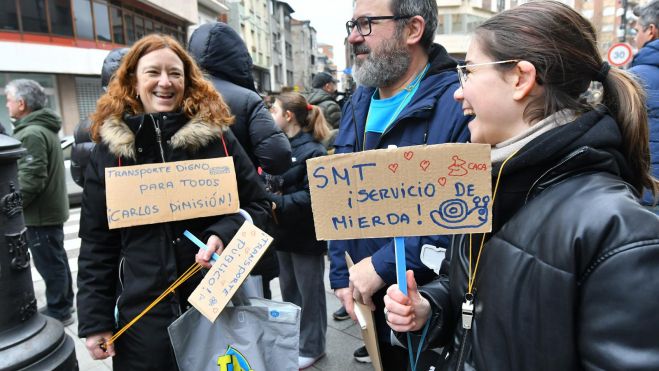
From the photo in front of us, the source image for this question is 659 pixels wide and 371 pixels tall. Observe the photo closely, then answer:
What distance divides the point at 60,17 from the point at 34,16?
1029 mm

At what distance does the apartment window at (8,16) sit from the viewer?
606 inches

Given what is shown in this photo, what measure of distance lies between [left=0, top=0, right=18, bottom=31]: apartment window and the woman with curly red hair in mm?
17661

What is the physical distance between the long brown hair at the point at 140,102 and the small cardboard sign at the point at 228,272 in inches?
24.1

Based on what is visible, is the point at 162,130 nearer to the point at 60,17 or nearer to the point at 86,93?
the point at 60,17

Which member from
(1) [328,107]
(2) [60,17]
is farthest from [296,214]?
(2) [60,17]

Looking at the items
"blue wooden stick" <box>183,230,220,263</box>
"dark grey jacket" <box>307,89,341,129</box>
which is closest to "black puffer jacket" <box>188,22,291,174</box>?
"blue wooden stick" <box>183,230,220,263</box>

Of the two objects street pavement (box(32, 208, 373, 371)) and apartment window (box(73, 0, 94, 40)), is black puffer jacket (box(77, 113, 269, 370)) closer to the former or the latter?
street pavement (box(32, 208, 373, 371))

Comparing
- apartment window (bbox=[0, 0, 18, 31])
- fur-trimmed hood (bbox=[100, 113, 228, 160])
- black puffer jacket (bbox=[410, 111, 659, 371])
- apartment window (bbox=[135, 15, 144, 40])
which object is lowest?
black puffer jacket (bbox=[410, 111, 659, 371])

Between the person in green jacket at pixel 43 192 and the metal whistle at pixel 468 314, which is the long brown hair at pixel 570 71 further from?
the person in green jacket at pixel 43 192

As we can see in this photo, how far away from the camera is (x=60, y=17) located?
1725 centimetres

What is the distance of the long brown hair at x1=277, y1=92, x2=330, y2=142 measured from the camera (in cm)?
354

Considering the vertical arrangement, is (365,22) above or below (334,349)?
above

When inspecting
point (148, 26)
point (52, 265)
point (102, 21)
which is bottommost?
point (52, 265)

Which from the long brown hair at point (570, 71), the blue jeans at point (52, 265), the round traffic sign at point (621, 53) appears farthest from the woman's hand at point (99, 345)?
the round traffic sign at point (621, 53)
